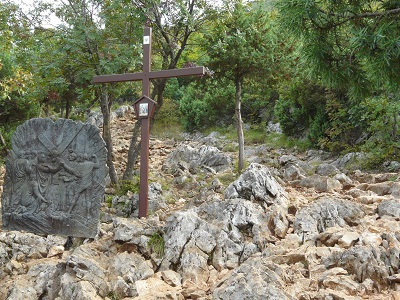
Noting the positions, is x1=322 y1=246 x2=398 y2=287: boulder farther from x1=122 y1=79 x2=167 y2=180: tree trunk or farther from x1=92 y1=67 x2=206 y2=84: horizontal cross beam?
x1=122 y1=79 x2=167 y2=180: tree trunk

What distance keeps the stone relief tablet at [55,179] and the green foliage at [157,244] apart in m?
1.05

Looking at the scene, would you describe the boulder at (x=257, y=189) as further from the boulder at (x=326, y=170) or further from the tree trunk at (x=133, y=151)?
the tree trunk at (x=133, y=151)

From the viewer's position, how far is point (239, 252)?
585cm

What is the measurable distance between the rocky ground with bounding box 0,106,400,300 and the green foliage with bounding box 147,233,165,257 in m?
0.01

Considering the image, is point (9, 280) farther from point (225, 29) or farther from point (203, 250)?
point (225, 29)

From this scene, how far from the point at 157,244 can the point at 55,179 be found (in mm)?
2120

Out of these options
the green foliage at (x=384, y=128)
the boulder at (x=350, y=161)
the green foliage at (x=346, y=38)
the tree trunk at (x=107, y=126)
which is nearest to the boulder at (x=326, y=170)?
the boulder at (x=350, y=161)

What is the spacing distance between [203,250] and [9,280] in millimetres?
2732

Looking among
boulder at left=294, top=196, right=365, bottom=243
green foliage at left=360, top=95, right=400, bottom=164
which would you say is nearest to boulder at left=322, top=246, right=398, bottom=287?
boulder at left=294, top=196, right=365, bottom=243

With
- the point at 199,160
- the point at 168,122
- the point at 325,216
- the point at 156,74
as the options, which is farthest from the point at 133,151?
the point at 168,122

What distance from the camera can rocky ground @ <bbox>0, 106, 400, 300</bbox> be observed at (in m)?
4.77

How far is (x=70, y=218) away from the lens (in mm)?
6562

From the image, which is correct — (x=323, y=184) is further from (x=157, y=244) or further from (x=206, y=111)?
(x=206, y=111)

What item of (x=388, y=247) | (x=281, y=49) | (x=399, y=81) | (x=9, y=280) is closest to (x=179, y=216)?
(x=9, y=280)
